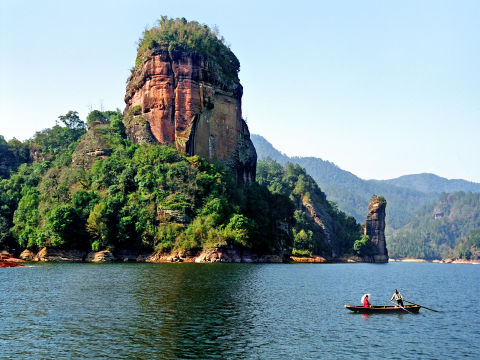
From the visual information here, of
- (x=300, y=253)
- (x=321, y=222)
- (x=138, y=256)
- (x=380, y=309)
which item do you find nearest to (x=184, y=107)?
(x=138, y=256)

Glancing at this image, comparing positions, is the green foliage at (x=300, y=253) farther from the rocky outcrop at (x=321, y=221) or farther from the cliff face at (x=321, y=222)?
the rocky outcrop at (x=321, y=221)

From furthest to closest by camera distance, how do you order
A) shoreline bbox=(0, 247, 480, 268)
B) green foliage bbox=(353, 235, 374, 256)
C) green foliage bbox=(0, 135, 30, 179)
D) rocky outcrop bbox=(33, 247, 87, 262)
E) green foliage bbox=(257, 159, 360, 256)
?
green foliage bbox=(353, 235, 374, 256) < green foliage bbox=(257, 159, 360, 256) < green foliage bbox=(0, 135, 30, 179) < shoreline bbox=(0, 247, 480, 268) < rocky outcrop bbox=(33, 247, 87, 262)

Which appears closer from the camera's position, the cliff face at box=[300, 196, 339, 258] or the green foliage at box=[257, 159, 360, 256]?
the green foliage at box=[257, 159, 360, 256]

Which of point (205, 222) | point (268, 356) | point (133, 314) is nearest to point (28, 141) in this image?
point (205, 222)

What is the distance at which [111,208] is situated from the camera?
81188 millimetres

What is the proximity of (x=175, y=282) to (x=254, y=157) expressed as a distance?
7157 centimetres

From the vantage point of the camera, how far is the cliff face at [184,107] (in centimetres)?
9931

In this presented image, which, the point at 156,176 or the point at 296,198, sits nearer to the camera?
the point at 156,176

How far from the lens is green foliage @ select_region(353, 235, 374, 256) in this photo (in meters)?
154

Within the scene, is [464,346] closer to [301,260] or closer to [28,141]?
[301,260]

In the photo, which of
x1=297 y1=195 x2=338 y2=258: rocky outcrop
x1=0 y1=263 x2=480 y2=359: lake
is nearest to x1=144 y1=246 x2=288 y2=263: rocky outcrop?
x1=0 y1=263 x2=480 y2=359: lake

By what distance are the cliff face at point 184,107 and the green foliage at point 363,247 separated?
215ft

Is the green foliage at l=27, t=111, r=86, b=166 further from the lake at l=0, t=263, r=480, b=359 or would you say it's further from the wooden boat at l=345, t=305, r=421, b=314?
the wooden boat at l=345, t=305, r=421, b=314

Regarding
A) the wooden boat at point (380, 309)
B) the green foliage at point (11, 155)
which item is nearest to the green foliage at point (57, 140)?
Result: the green foliage at point (11, 155)
